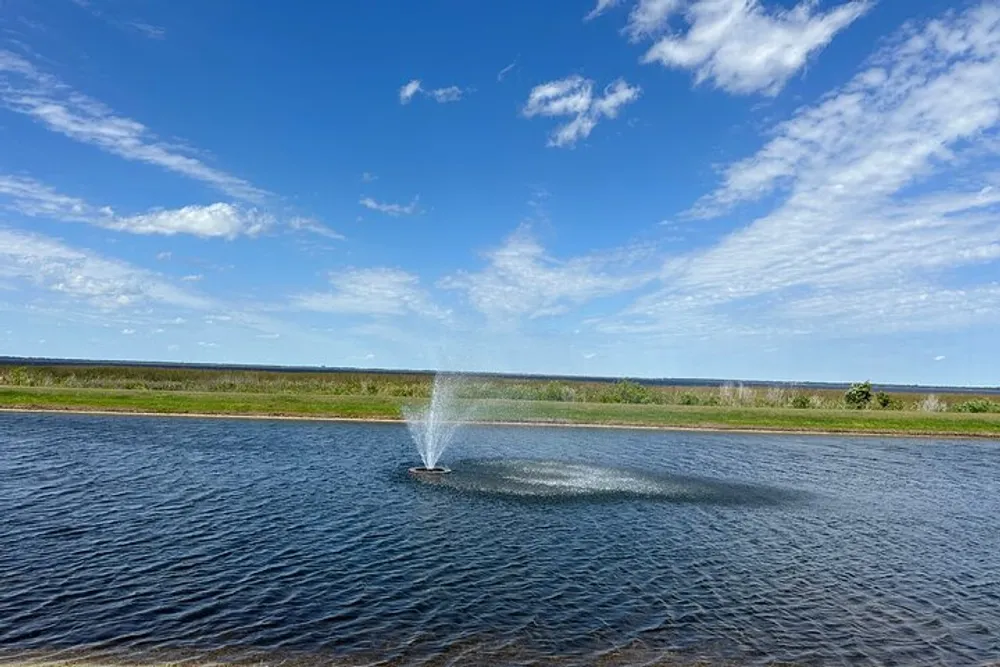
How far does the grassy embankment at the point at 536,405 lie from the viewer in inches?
2119

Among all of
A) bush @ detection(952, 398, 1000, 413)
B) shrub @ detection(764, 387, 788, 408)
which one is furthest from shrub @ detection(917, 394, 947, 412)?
shrub @ detection(764, 387, 788, 408)

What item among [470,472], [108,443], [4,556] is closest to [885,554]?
[470,472]

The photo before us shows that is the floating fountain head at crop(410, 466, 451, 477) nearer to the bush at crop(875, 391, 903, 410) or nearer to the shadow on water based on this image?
the shadow on water

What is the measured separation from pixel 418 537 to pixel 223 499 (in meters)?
8.88

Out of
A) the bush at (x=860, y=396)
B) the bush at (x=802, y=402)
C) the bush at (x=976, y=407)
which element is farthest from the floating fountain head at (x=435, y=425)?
the bush at (x=976, y=407)

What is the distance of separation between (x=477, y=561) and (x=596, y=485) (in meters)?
12.5

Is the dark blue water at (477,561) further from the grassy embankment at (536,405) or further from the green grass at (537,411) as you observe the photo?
the grassy embankment at (536,405)

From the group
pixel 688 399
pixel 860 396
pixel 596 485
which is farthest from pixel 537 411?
pixel 860 396

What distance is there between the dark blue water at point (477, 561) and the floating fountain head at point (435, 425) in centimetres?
145

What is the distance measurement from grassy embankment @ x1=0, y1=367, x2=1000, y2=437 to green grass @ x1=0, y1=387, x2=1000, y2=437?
0.08 metres

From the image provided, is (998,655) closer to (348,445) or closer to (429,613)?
(429,613)

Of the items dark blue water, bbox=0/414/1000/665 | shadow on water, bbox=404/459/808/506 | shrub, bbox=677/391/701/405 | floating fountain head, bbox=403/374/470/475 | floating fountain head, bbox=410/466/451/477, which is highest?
shrub, bbox=677/391/701/405

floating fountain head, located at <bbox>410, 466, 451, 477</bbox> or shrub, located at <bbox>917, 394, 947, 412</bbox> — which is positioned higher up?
shrub, located at <bbox>917, 394, 947, 412</bbox>

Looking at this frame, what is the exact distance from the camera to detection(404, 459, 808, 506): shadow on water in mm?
27797
